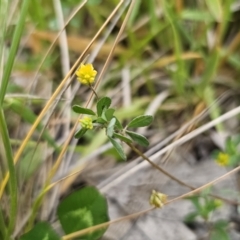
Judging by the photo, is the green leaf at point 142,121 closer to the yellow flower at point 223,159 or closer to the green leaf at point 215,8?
the yellow flower at point 223,159

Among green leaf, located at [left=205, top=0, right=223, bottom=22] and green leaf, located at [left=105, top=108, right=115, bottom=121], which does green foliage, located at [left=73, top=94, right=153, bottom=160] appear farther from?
green leaf, located at [left=205, top=0, right=223, bottom=22]

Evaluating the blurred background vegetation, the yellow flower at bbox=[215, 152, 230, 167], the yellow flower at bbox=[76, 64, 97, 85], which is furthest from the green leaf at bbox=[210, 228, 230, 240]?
the yellow flower at bbox=[76, 64, 97, 85]

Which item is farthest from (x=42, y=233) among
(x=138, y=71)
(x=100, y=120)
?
(x=138, y=71)

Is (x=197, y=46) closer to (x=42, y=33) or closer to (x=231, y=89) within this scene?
(x=231, y=89)

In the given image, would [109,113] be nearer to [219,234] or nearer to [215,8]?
[219,234]

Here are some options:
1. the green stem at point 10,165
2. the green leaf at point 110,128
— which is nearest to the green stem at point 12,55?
the green stem at point 10,165

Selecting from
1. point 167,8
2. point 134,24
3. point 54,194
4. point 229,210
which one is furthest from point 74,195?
point 134,24
